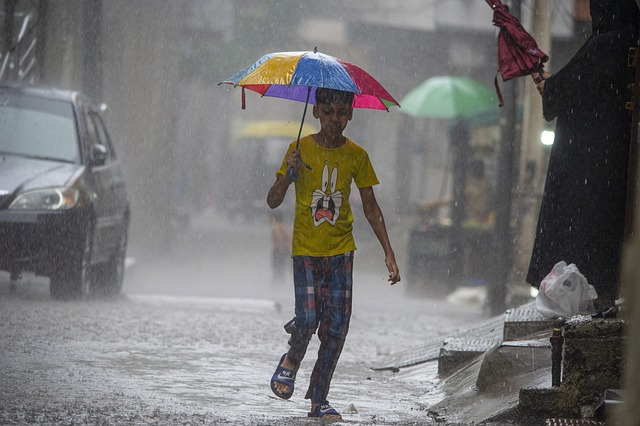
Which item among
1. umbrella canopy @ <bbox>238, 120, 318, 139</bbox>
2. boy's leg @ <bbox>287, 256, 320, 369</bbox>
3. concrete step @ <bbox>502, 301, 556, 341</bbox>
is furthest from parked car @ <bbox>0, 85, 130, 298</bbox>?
umbrella canopy @ <bbox>238, 120, 318, 139</bbox>

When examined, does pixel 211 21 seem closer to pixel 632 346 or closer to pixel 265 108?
pixel 265 108

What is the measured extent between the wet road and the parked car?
370mm

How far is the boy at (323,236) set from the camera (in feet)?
20.4

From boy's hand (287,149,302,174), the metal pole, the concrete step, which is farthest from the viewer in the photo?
the metal pole

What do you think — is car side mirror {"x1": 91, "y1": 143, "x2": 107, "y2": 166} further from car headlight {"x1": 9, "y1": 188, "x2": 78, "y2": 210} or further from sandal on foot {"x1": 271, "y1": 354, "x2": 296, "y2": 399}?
sandal on foot {"x1": 271, "y1": 354, "x2": 296, "y2": 399}

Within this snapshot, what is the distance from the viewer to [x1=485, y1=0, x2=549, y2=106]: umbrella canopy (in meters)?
7.26

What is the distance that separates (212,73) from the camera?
3428 cm

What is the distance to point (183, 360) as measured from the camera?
8.47m

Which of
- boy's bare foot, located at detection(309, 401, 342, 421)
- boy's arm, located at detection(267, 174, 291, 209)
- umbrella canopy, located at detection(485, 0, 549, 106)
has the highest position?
umbrella canopy, located at detection(485, 0, 549, 106)

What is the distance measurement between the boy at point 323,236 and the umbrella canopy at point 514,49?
1310 mm

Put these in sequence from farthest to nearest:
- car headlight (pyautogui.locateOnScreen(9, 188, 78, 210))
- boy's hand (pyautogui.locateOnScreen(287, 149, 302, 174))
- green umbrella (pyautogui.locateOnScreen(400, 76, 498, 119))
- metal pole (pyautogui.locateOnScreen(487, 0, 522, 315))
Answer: green umbrella (pyautogui.locateOnScreen(400, 76, 498, 119)) → metal pole (pyautogui.locateOnScreen(487, 0, 522, 315)) → car headlight (pyautogui.locateOnScreen(9, 188, 78, 210)) → boy's hand (pyautogui.locateOnScreen(287, 149, 302, 174))

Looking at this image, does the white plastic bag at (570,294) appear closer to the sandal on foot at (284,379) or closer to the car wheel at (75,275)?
the sandal on foot at (284,379)

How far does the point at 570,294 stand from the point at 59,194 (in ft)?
19.0

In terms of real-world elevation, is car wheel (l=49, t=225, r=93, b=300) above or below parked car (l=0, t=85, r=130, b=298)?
below
